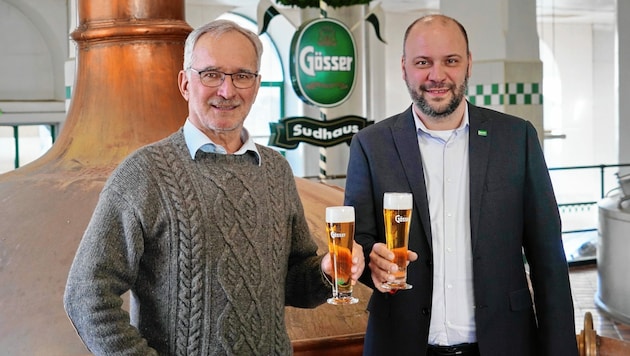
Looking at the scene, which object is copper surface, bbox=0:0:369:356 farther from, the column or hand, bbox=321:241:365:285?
the column

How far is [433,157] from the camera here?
5.86 ft

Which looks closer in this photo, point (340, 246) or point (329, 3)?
point (340, 246)

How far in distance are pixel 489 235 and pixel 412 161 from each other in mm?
218

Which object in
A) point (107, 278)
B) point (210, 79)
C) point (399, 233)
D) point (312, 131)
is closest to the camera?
point (107, 278)

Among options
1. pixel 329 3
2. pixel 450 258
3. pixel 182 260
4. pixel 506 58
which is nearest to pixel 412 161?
pixel 450 258

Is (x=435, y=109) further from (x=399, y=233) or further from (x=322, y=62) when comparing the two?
(x=322, y=62)

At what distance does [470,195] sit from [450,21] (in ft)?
1.17

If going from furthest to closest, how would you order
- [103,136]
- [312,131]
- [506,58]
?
1. [506,58]
2. [312,131]
3. [103,136]

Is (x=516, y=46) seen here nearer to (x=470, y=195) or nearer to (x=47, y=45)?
(x=47, y=45)

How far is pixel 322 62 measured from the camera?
7477 mm

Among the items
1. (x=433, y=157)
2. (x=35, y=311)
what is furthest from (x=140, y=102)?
(x=433, y=157)

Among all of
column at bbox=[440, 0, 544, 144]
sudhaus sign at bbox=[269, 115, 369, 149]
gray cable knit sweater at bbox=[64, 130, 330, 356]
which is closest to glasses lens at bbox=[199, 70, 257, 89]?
gray cable knit sweater at bbox=[64, 130, 330, 356]

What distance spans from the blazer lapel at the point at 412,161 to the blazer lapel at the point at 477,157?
0.31 feet

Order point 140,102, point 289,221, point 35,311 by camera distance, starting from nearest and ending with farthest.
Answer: point 289,221
point 35,311
point 140,102
